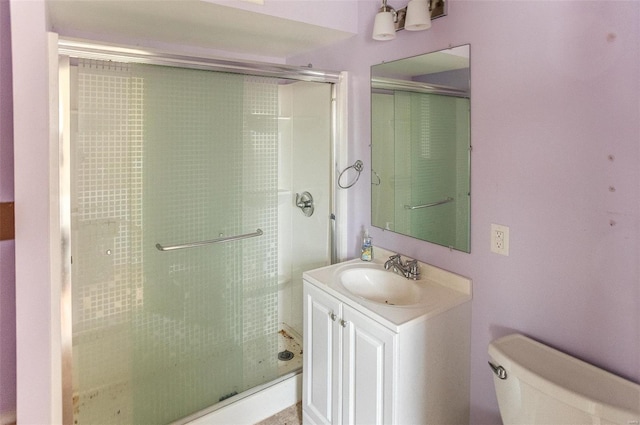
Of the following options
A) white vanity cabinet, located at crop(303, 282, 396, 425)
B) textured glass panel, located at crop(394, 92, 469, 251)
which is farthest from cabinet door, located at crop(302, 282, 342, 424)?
textured glass panel, located at crop(394, 92, 469, 251)

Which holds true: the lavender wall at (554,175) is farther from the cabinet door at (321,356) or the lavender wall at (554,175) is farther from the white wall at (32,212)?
the white wall at (32,212)

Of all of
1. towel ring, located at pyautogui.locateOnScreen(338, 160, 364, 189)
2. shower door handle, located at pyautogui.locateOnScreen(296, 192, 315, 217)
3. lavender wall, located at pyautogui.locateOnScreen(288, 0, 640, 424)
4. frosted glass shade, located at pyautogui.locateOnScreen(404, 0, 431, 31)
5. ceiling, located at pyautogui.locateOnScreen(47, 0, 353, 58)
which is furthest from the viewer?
shower door handle, located at pyautogui.locateOnScreen(296, 192, 315, 217)

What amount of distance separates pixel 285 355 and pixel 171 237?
1.05 meters

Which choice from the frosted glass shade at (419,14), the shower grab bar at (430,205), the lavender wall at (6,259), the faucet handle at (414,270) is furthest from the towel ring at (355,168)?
the lavender wall at (6,259)

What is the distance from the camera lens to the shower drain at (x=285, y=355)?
238 centimetres

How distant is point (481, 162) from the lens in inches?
62.5

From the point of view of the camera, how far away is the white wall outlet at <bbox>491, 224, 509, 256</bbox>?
4.99 ft

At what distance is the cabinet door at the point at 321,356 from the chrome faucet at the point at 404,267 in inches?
15.5

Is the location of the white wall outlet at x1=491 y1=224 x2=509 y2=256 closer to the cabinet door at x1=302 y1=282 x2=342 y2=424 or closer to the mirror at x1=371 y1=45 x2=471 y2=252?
the mirror at x1=371 y1=45 x2=471 y2=252

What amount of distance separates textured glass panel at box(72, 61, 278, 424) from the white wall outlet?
1199 mm

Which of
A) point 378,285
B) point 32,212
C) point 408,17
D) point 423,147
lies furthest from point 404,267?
point 32,212

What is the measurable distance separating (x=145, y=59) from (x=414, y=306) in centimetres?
157

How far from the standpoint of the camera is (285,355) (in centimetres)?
241

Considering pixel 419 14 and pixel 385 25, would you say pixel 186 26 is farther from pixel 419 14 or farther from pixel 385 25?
pixel 419 14
